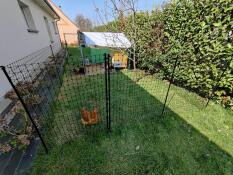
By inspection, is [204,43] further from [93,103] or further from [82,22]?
[82,22]

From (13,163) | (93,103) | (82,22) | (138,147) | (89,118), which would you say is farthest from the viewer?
(82,22)

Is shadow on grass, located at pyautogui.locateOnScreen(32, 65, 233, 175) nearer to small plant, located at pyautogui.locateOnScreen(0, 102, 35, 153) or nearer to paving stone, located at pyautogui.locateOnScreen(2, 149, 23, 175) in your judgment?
paving stone, located at pyautogui.locateOnScreen(2, 149, 23, 175)

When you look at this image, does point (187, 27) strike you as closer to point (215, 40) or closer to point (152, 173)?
point (215, 40)

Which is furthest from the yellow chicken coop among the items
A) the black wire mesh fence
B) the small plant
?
the small plant

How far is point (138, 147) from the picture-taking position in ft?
7.89

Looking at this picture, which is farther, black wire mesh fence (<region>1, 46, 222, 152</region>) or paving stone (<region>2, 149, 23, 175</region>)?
black wire mesh fence (<region>1, 46, 222, 152</region>)

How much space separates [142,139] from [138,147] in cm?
19

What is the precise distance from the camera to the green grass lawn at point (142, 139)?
2.09 metres

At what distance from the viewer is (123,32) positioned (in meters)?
6.61

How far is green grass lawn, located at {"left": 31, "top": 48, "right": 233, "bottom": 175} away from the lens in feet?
6.84

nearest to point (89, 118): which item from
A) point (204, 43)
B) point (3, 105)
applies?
point (3, 105)

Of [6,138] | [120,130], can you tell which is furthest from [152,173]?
[6,138]

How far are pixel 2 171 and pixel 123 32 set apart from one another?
19.9 ft

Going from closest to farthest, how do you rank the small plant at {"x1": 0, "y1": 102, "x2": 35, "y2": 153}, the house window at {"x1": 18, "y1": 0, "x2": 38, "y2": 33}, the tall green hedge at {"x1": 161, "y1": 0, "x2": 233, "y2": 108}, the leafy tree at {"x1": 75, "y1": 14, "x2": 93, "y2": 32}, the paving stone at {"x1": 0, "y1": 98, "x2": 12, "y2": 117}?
the small plant at {"x1": 0, "y1": 102, "x2": 35, "y2": 153} → the tall green hedge at {"x1": 161, "y1": 0, "x2": 233, "y2": 108} → the paving stone at {"x1": 0, "y1": 98, "x2": 12, "y2": 117} → the house window at {"x1": 18, "y1": 0, "x2": 38, "y2": 33} → the leafy tree at {"x1": 75, "y1": 14, "x2": 93, "y2": 32}
